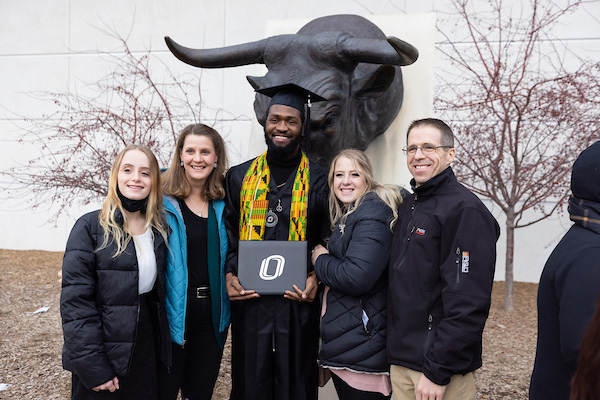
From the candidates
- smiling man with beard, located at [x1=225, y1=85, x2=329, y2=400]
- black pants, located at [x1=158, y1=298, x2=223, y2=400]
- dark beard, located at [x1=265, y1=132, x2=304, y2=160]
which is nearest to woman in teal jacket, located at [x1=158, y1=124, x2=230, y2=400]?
black pants, located at [x1=158, y1=298, x2=223, y2=400]

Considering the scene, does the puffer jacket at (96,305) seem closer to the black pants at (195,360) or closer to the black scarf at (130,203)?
the black scarf at (130,203)

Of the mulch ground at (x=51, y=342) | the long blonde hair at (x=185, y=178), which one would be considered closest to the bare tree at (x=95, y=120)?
the mulch ground at (x=51, y=342)

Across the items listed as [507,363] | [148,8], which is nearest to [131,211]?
[507,363]

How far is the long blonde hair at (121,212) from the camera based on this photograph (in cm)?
246

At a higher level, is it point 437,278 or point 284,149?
point 284,149

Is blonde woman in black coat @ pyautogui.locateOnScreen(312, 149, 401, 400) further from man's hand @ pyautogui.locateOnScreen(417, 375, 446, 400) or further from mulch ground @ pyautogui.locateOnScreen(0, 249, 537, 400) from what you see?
mulch ground @ pyautogui.locateOnScreen(0, 249, 537, 400)

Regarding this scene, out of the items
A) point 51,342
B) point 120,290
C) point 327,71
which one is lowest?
point 51,342

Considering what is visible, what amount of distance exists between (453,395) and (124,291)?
1716 millimetres

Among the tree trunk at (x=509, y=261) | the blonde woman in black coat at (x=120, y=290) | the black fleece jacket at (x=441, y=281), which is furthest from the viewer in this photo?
the tree trunk at (x=509, y=261)

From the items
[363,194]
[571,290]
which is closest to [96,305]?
[363,194]

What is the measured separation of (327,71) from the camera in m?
3.53

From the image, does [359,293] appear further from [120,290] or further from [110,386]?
[110,386]

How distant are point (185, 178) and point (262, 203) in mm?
511

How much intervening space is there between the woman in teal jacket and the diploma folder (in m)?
0.28
